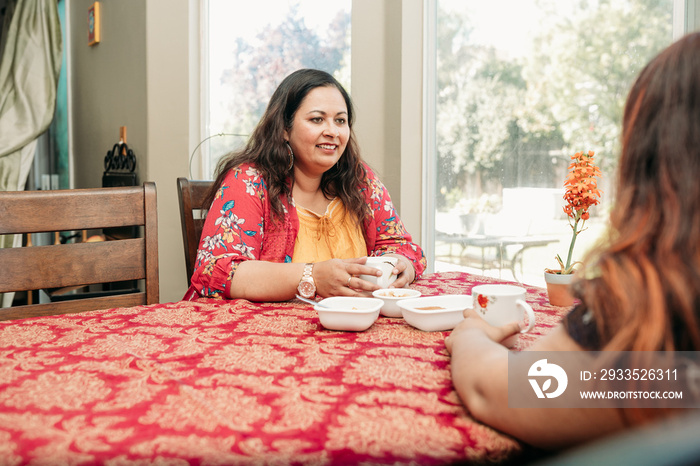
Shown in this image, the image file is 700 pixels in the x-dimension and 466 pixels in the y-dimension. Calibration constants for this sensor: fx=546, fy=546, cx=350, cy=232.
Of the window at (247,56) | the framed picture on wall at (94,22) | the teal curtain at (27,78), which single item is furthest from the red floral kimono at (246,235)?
the teal curtain at (27,78)

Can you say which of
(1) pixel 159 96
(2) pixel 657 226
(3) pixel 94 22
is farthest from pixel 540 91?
(3) pixel 94 22

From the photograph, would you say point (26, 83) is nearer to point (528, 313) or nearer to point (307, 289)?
point (307, 289)

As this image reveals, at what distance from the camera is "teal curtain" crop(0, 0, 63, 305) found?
378cm

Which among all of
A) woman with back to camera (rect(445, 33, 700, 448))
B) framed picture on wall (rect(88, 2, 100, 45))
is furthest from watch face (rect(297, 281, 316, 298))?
framed picture on wall (rect(88, 2, 100, 45))

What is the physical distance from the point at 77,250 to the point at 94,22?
299 cm

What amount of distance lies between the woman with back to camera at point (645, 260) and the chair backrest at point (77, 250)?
109 centimetres

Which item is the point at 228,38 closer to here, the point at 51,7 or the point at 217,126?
the point at 217,126

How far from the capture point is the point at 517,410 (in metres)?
0.61

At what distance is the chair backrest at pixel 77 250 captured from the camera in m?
1.26

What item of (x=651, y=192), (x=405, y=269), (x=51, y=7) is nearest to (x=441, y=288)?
(x=405, y=269)

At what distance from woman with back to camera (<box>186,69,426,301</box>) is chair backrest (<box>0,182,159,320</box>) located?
0.16m

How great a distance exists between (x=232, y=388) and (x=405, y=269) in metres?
0.86

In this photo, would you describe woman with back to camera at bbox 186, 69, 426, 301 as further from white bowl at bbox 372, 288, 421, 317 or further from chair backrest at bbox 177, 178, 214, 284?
white bowl at bbox 372, 288, 421, 317

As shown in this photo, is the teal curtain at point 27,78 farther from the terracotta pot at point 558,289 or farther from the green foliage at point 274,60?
the terracotta pot at point 558,289
